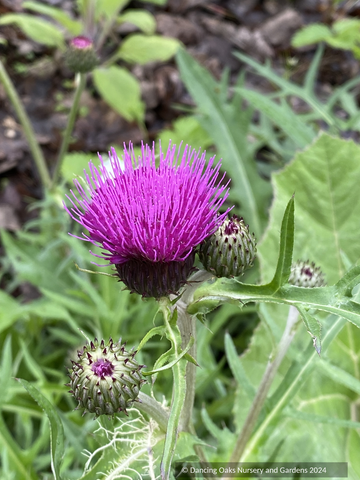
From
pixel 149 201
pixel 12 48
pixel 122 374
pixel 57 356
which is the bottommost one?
pixel 122 374

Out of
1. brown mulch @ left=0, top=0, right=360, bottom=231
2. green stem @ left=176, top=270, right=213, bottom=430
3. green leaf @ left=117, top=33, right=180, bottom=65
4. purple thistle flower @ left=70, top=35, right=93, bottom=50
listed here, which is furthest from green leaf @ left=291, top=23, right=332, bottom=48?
green stem @ left=176, top=270, right=213, bottom=430

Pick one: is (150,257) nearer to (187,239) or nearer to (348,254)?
(187,239)

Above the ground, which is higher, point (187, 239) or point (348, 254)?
point (348, 254)

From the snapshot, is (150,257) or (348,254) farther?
(348,254)

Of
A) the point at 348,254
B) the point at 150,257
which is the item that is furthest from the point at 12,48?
the point at 150,257

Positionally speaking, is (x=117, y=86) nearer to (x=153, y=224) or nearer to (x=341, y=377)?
(x=153, y=224)

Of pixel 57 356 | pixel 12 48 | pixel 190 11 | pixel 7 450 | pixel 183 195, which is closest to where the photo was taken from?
pixel 183 195

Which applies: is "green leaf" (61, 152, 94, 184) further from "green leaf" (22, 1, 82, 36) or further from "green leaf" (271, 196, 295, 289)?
"green leaf" (271, 196, 295, 289)
